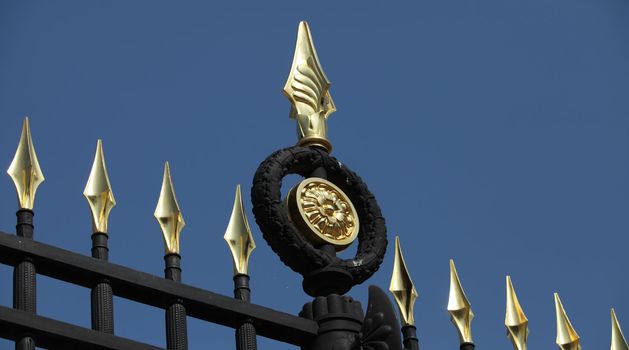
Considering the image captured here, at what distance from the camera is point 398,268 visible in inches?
537

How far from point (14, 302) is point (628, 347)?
6012mm

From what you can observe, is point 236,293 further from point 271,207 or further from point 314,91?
point 314,91

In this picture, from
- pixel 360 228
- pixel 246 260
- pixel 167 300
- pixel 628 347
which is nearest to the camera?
pixel 167 300

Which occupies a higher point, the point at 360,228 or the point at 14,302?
the point at 360,228

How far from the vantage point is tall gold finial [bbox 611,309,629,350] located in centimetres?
1447

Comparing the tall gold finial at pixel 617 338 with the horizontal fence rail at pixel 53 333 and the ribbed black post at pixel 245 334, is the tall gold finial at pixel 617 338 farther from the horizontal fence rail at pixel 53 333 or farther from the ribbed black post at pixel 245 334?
the horizontal fence rail at pixel 53 333

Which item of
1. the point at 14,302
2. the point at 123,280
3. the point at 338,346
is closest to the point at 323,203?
the point at 338,346

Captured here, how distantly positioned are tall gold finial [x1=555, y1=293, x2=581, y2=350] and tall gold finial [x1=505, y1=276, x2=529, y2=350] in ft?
1.42

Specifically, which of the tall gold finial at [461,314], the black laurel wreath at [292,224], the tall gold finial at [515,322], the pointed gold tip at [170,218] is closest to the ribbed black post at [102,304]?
the pointed gold tip at [170,218]

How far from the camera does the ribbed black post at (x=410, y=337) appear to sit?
43.2 ft

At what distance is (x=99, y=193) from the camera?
11930mm

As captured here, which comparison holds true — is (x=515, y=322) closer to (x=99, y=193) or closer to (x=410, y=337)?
(x=410, y=337)

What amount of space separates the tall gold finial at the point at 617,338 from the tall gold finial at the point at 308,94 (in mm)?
3170

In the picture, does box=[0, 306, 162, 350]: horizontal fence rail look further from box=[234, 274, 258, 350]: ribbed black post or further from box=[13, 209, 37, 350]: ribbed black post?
box=[234, 274, 258, 350]: ribbed black post
